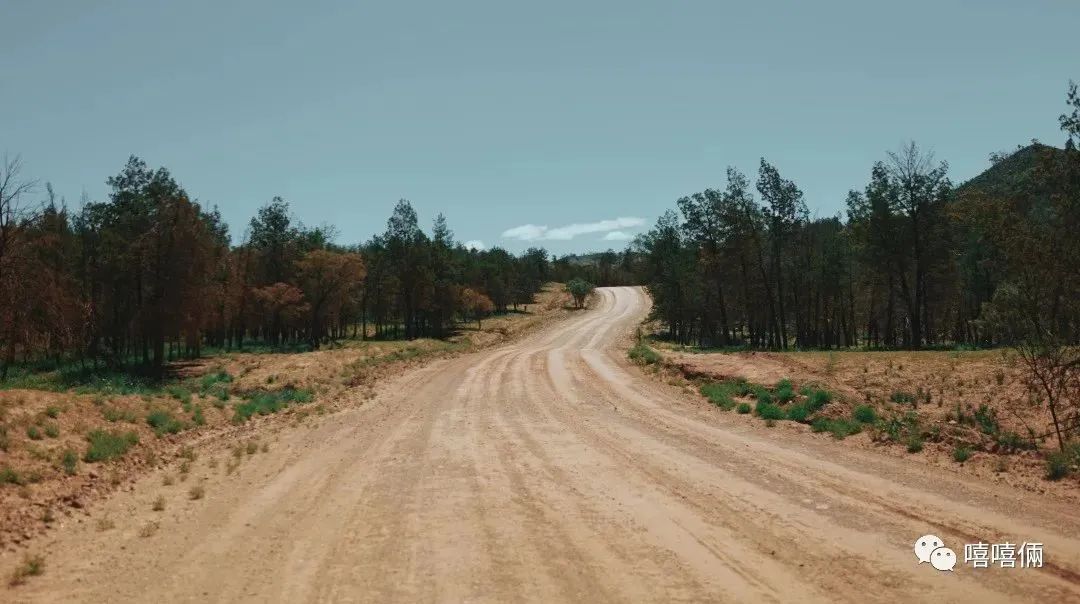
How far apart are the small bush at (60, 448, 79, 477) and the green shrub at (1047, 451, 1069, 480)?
62.0ft

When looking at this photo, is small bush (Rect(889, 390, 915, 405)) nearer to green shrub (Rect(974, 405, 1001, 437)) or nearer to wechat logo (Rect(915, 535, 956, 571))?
green shrub (Rect(974, 405, 1001, 437))

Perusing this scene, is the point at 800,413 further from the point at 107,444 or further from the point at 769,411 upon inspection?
the point at 107,444

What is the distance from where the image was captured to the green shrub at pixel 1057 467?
10.9m

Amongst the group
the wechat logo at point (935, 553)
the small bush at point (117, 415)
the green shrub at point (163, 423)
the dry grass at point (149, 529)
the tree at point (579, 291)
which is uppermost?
the tree at point (579, 291)

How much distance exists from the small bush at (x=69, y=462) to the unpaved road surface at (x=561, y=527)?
161 cm

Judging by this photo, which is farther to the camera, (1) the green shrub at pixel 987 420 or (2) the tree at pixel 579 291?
(2) the tree at pixel 579 291

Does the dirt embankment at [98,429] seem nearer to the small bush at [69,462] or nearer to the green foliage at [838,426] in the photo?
the small bush at [69,462]

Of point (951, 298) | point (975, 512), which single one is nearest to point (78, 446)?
point (975, 512)

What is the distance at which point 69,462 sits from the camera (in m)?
13.0

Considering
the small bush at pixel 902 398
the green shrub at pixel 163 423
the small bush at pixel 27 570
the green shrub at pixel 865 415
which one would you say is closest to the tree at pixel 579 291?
the small bush at pixel 902 398

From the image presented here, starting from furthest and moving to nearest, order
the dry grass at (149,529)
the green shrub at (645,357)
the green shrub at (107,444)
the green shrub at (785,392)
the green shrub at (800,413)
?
the green shrub at (645,357), the green shrub at (785,392), the green shrub at (800,413), the green shrub at (107,444), the dry grass at (149,529)

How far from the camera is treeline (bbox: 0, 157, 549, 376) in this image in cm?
2846

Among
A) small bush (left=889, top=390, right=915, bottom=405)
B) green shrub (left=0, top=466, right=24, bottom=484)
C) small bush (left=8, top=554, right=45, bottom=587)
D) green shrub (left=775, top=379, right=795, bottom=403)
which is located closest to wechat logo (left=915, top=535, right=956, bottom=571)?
small bush (left=8, top=554, right=45, bottom=587)

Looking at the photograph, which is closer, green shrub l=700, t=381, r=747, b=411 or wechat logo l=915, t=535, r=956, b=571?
wechat logo l=915, t=535, r=956, b=571
